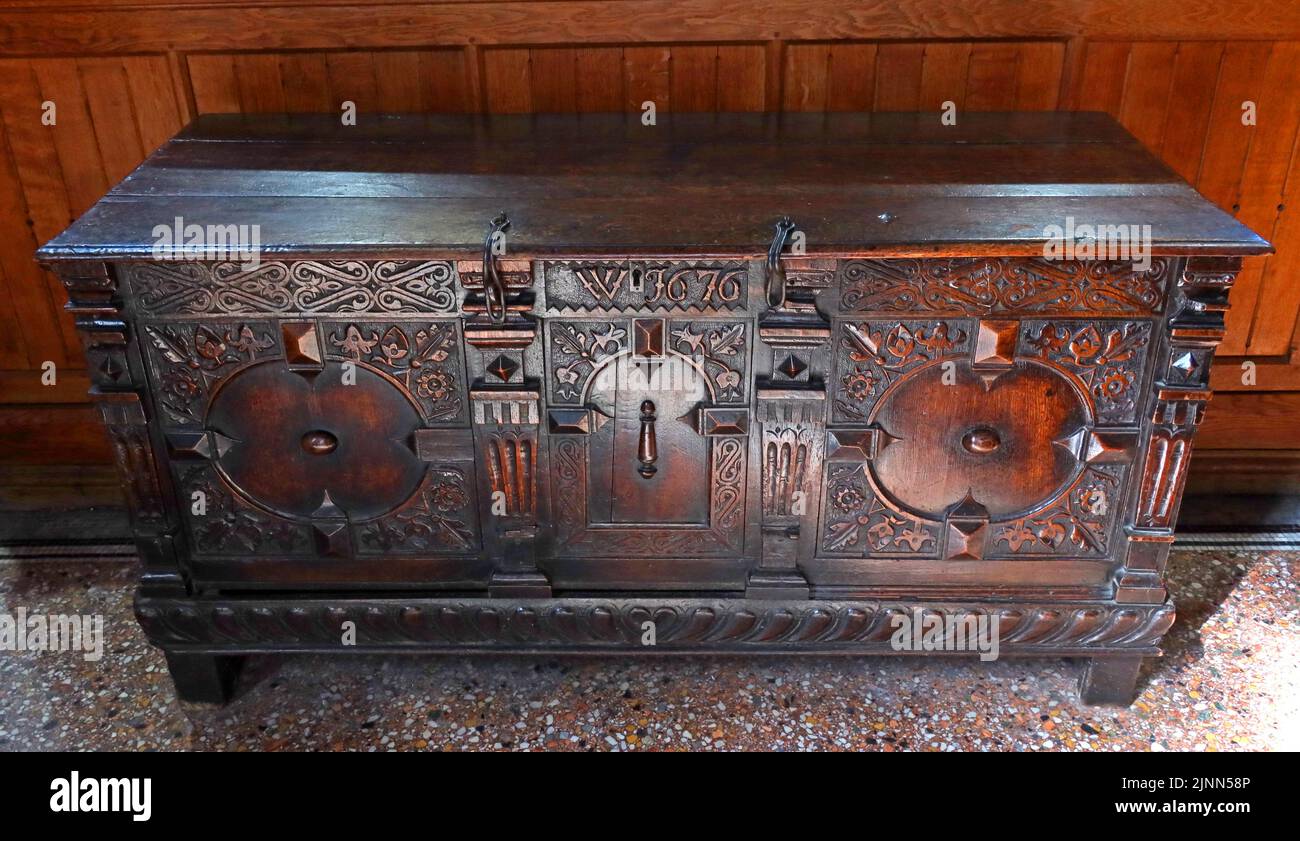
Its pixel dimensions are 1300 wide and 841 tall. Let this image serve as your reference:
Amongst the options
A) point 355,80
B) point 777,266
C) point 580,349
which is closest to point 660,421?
point 580,349

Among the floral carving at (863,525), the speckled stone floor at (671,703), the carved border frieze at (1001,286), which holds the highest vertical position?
the carved border frieze at (1001,286)

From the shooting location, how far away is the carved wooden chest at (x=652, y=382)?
1.66 metres

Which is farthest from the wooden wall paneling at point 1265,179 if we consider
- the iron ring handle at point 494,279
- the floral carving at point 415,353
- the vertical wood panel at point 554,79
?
the floral carving at point 415,353

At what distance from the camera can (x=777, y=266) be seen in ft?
5.32

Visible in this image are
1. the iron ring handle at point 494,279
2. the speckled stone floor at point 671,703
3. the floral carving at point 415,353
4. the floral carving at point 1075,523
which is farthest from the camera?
the speckled stone floor at point 671,703

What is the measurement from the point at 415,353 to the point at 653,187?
0.49m

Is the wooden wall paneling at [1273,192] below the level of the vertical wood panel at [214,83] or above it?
below

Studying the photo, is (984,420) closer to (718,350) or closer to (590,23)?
(718,350)

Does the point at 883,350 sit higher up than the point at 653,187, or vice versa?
the point at 653,187

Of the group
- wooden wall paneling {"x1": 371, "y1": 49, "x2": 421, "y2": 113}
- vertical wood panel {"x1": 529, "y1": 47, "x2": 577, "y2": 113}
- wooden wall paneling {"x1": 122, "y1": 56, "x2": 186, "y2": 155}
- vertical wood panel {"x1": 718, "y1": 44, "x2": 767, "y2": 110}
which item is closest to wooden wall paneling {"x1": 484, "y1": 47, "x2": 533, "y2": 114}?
vertical wood panel {"x1": 529, "y1": 47, "x2": 577, "y2": 113}

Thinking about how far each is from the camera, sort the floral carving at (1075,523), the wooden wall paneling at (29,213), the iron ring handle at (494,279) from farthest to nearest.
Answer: the wooden wall paneling at (29,213)
the floral carving at (1075,523)
the iron ring handle at (494,279)

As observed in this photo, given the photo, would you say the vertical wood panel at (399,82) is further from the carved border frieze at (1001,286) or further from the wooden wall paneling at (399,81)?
the carved border frieze at (1001,286)

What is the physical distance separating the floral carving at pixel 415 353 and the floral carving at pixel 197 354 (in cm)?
13

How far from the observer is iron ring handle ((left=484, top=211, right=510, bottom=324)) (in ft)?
5.29
